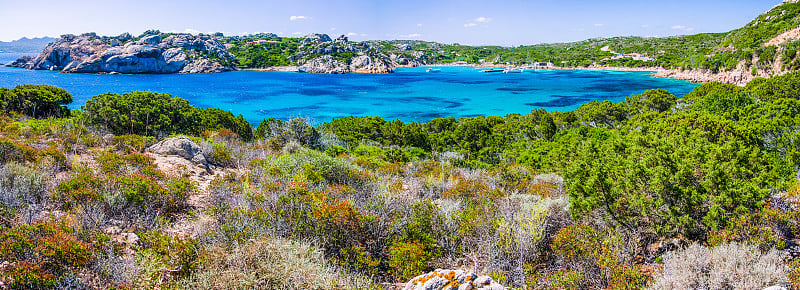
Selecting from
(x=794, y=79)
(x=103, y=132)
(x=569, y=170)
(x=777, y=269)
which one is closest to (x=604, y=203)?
(x=569, y=170)

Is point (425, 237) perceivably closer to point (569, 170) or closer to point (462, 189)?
point (462, 189)

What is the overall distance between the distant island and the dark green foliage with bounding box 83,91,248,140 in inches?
2636

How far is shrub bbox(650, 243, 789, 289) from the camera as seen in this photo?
3.16m

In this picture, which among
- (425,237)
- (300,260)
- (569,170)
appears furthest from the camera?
(569,170)

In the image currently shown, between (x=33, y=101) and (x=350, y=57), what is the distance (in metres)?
99.1

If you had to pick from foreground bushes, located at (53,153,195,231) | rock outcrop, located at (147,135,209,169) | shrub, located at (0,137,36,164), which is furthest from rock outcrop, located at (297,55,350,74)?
foreground bushes, located at (53,153,195,231)

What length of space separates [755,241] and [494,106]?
134ft

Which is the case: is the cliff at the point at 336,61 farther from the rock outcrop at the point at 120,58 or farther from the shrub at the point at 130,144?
the shrub at the point at 130,144

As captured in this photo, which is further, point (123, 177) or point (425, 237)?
point (123, 177)

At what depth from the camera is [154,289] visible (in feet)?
11.4

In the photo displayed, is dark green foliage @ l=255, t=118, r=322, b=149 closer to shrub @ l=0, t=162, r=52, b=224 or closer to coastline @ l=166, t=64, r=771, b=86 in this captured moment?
shrub @ l=0, t=162, r=52, b=224

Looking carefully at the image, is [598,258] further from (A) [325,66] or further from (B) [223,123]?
(A) [325,66]

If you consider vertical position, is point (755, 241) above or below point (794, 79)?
below

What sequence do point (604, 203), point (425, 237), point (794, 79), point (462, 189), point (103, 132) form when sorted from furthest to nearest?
1. point (794, 79)
2. point (103, 132)
3. point (462, 189)
4. point (604, 203)
5. point (425, 237)
